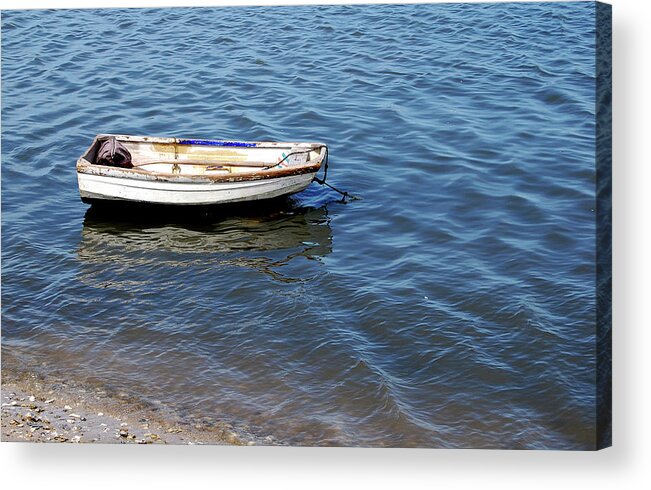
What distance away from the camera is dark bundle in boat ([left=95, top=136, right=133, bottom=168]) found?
13047mm

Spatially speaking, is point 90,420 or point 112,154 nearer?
point 90,420

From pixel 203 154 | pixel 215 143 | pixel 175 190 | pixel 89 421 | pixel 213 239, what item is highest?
pixel 215 143

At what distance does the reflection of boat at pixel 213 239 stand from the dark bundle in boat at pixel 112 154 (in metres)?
0.64

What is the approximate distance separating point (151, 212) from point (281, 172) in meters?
1.78

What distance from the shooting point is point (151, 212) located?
1315 cm

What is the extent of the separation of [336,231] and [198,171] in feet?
6.81

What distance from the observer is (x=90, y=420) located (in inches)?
372

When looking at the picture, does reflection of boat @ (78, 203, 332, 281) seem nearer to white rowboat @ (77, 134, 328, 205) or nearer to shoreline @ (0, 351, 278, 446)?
white rowboat @ (77, 134, 328, 205)

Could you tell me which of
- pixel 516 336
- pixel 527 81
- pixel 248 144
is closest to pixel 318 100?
pixel 248 144

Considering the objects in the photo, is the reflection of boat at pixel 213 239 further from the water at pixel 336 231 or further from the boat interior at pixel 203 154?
the boat interior at pixel 203 154

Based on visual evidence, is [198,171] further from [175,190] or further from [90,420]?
[90,420]

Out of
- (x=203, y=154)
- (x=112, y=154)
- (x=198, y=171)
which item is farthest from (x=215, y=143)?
(x=112, y=154)

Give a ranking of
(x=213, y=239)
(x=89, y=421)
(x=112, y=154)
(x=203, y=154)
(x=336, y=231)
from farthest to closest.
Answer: (x=203, y=154), (x=112, y=154), (x=213, y=239), (x=336, y=231), (x=89, y=421)

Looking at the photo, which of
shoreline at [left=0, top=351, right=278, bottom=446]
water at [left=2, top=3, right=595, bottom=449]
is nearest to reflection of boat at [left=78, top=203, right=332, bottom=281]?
water at [left=2, top=3, right=595, bottom=449]
